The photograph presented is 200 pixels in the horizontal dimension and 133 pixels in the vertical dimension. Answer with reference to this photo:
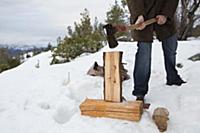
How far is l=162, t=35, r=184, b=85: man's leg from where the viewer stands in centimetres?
403

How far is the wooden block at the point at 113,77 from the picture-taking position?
3.57 meters

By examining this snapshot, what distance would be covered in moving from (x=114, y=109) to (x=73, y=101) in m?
0.70

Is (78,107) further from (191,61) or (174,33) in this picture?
(191,61)

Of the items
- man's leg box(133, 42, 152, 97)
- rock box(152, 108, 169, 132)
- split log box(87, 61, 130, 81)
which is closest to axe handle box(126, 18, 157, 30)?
man's leg box(133, 42, 152, 97)

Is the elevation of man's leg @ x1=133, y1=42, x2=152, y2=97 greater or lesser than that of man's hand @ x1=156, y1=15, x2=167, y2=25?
lesser

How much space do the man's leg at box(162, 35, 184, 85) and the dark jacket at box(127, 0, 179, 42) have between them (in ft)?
0.57

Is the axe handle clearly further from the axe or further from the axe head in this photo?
the axe head

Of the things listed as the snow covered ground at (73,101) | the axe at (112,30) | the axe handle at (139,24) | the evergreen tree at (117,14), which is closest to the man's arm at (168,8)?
the axe handle at (139,24)

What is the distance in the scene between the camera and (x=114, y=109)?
3418 millimetres

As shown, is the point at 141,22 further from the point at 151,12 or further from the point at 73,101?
the point at 73,101

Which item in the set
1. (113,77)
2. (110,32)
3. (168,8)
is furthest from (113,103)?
(168,8)

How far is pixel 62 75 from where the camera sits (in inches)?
201

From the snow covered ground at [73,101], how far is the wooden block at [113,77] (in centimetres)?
28

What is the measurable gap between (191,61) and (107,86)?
2193 mm
